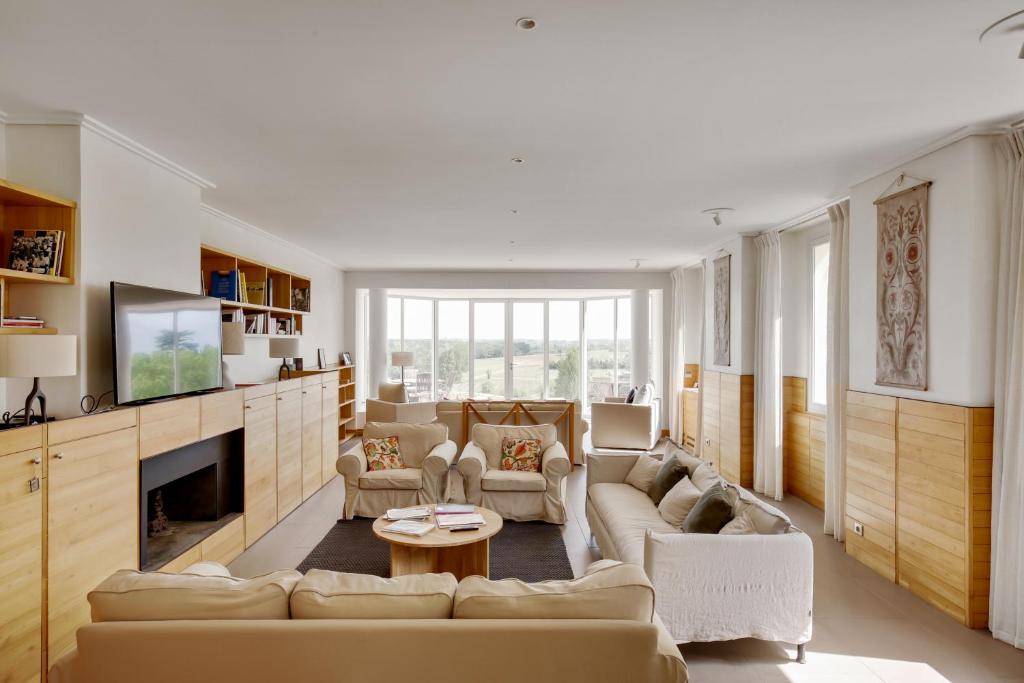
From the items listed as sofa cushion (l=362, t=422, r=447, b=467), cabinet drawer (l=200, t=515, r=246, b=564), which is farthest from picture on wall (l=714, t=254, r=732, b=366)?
cabinet drawer (l=200, t=515, r=246, b=564)

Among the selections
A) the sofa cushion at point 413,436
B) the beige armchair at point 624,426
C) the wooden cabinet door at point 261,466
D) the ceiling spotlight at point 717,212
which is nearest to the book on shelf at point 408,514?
the wooden cabinet door at point 261,466

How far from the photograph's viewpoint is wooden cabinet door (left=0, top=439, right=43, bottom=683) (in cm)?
226

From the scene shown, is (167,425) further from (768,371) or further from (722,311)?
(722,311)

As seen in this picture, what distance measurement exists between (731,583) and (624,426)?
17.2ft

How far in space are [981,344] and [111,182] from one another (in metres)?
4.86

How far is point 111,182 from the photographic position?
3.16 metres

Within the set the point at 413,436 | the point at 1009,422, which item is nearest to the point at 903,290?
the point at 1009,422

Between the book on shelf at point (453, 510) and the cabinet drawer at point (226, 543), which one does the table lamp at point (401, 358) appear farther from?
the book on shelf at point (453, 510)

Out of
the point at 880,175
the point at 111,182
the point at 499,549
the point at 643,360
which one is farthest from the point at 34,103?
the point at 643,360

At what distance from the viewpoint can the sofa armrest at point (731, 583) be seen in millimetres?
2723

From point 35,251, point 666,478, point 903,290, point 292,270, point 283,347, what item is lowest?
point 666,478

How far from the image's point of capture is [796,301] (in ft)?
19.5

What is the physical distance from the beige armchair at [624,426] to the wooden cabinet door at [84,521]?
234 inches

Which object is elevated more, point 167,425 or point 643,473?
point 167,425
